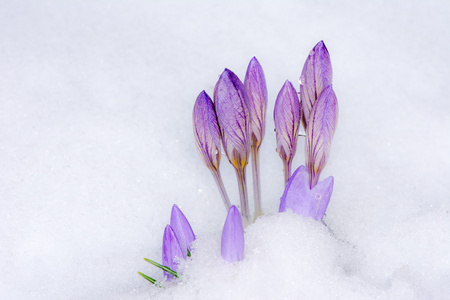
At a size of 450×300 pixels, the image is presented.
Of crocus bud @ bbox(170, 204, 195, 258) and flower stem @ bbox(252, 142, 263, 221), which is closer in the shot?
crocus bud @ bbox(170, 204, 195, 258)

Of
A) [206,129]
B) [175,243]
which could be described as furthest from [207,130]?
[175,243]

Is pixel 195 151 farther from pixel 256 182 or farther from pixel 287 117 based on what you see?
pixel 287 117

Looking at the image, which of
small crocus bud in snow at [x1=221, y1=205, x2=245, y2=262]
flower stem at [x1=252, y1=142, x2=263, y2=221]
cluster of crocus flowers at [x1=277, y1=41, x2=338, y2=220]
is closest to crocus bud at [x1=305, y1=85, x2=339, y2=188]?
cluster of crocus flowers at [x1=277, y1=41, x2=338, y2=220]

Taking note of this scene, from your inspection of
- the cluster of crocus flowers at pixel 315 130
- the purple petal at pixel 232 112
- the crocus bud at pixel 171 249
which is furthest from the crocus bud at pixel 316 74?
the crocus bud at pixel 171 249

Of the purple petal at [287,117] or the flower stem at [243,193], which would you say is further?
the flower stem at [243,193]

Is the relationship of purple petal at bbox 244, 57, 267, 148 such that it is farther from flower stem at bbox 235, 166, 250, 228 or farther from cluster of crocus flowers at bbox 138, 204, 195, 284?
cluster of crocus flowers at bbox 138, 204, 195, 284

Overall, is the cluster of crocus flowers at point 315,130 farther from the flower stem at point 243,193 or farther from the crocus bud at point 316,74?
the flower stem at point 243,193

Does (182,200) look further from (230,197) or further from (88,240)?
(88,240)
